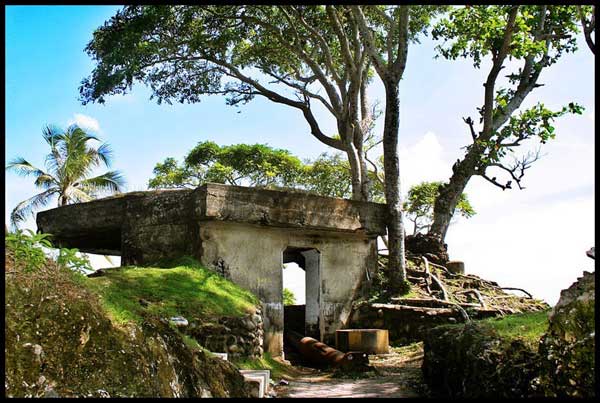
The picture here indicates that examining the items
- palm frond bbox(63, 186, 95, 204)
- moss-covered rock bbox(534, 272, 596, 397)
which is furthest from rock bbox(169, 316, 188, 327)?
palm frond bbox(63, 186, 95, 204)

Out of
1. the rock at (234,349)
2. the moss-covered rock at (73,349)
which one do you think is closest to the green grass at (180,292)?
the rock at (234,349)

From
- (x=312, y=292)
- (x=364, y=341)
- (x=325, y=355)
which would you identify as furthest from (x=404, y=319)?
(x=325, y=355)

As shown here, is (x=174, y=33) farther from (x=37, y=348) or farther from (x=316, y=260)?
(x=37, y=348)

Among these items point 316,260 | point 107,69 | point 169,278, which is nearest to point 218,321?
point 169,278

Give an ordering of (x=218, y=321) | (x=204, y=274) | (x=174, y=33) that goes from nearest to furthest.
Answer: (x=218, y=321), (x=204, y=274), (x=174, y=33)

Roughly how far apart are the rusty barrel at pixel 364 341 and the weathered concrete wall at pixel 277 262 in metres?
1.22

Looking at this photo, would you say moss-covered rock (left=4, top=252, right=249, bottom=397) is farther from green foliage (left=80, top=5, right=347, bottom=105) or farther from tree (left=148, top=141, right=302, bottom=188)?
tree (left=148, top=141, right=302, bottom=188)

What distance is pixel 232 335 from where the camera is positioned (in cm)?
962

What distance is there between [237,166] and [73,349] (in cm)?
2244

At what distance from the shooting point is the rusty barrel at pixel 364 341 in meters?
11.9

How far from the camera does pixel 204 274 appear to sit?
435 inches

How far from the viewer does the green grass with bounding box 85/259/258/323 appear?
877 cm

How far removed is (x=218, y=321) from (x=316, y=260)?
14.5ft

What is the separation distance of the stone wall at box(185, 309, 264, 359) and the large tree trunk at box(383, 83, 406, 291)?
485cm
